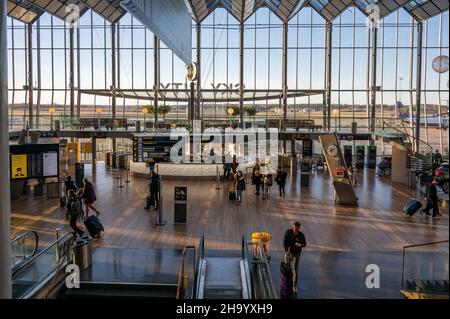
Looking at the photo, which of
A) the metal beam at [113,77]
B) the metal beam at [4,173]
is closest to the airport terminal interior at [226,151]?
the metal beam at [4,173]

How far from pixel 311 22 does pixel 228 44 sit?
695cm

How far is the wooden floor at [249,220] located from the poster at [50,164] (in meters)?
1.25

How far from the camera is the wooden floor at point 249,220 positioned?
44.8 ft

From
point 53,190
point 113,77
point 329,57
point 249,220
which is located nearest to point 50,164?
point 53,190

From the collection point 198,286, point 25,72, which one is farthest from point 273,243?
point 25,72

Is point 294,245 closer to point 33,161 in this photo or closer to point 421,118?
point 33,161

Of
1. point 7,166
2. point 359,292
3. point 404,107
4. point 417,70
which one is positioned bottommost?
point 359,292

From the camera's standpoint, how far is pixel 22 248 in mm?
10016

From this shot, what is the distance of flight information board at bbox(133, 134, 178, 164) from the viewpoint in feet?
65.6

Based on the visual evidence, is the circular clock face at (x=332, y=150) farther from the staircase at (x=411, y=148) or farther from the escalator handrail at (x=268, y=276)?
the escalator handrail at (x=268, y=276)

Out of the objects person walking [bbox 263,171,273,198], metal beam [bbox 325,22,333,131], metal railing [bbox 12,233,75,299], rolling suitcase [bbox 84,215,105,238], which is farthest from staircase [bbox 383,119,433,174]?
metal railing [bbox 12,233,75,299]

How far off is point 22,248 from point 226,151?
78.6 ft

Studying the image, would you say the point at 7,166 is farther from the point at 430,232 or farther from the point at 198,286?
the point at 430,232
